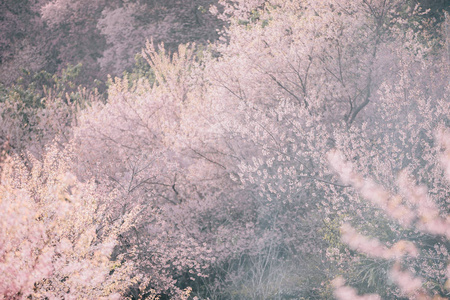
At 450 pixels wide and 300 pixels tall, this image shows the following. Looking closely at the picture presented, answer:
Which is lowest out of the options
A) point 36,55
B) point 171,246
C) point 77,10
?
point 171,246

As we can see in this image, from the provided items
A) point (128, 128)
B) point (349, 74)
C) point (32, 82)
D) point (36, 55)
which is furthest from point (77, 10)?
point (349, 74)

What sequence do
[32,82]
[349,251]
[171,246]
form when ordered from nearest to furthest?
1. [349,251]
2. [171,246]
3. [32,82]

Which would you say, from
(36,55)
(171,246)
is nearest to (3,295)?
(171,246)

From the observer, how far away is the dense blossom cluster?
775 cm

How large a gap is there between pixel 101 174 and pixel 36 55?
13152 mm

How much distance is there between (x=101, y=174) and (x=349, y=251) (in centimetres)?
517

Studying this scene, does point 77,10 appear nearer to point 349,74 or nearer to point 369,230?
point 349,74

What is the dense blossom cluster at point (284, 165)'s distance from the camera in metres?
7.75

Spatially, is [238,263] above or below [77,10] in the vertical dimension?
below

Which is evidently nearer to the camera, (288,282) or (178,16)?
(288,282)

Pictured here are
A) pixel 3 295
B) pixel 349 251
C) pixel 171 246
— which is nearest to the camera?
pixel 3 295

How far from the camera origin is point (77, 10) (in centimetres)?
2098

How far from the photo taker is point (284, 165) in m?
9.38

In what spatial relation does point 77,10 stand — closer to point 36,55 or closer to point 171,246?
point 36,55
